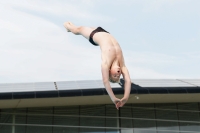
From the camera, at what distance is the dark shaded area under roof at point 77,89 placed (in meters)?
20.3

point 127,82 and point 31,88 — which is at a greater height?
point 31,88

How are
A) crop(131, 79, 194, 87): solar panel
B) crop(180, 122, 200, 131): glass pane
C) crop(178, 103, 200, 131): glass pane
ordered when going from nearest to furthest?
crop(131, 79, 194, 87): solar panel < crop(180, 122, 200, 131): glass pane < crop(178, 103, 200, 131): glass pane

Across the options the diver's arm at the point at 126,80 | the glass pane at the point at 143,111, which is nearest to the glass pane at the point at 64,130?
the glass pane at the point at 143,111

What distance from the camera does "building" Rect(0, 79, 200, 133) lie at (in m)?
21.2

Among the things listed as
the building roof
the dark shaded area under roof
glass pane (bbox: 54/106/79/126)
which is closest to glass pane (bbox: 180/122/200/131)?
the building roof

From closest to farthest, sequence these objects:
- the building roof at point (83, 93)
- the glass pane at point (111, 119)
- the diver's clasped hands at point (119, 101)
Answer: the diver's clasped hands at point (119, 101) < the building roof at point (83, 93) < the glass pane at point (111, 119)

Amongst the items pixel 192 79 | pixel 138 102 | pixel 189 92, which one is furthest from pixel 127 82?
pixel 192 79

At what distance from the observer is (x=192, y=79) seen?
25984 millimetres

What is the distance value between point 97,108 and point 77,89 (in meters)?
3.18

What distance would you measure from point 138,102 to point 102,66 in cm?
1659

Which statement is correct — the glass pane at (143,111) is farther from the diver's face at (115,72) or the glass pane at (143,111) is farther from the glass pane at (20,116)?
the diver's face at (115,72)

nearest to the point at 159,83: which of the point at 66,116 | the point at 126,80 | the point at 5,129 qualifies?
the point at 66,116

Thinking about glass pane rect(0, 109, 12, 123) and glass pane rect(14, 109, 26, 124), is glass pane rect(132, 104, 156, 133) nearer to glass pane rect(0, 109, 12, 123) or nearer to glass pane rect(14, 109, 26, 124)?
glass pane rect(14, 109, 26, 124)

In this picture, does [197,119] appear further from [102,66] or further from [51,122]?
[102,66]
